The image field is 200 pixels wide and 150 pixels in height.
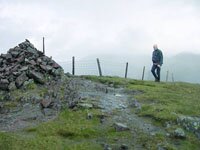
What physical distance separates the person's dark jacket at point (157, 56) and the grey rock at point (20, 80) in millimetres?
10680

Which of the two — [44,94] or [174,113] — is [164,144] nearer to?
[174,113]

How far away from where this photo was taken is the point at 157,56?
34.3 meters

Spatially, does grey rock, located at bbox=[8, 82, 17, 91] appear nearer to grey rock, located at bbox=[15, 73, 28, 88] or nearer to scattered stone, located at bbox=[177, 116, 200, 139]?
grey rock, located at bbox=[15, 73, 28, 88]

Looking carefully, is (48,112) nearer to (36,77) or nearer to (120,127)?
(120,127)

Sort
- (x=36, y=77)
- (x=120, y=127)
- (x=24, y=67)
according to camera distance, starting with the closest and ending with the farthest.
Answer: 1. (x=120, y=127)
2. (x=36, y=77)
3. (x=24, y=67)

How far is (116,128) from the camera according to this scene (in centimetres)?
2100

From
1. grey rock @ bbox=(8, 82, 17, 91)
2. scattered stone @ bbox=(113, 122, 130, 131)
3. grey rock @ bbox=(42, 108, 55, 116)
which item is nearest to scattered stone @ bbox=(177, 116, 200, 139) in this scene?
scattered stone @ bbox=(113, 122, 130, 131)

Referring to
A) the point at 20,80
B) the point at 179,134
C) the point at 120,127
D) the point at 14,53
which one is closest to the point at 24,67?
the point at 20,80

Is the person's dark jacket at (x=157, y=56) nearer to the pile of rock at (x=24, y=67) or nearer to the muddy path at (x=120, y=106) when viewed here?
the muddy path at (x=120, y=106)

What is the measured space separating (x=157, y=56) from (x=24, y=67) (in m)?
10.6

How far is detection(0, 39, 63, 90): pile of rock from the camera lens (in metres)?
27.4

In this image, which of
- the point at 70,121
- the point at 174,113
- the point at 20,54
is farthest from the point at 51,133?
the point at 20,54

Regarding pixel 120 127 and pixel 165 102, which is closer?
pixel 120 127

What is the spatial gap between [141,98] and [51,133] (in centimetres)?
781
